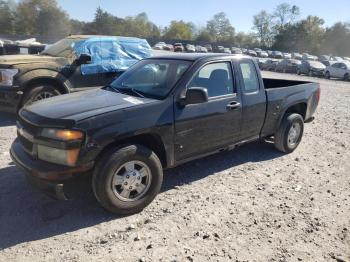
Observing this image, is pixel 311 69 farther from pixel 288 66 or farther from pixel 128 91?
pixel 128 91

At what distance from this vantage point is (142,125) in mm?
3859

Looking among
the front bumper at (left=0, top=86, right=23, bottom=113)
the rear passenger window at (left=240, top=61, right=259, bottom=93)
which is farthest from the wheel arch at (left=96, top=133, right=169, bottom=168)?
the front bumper at (left=0, top=86, right=23, bottom=113)

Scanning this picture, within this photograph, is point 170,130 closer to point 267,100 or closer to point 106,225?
point 106,225

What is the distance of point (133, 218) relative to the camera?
3.88m

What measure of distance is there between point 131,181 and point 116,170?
0.26 meters

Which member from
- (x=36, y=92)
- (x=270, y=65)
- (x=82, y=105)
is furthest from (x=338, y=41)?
(x=82, y=105)

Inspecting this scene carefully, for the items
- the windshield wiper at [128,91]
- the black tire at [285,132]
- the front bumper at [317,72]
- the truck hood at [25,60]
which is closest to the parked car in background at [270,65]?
the front bumper at [317,72]

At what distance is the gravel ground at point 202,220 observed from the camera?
3295 mm

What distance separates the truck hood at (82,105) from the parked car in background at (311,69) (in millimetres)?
29532

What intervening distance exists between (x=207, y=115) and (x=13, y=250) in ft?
8.77

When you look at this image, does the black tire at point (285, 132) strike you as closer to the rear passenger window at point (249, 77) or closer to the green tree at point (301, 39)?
the rear passenger window at point (249, 77)

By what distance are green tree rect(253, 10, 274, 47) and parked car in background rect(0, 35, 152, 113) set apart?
109 metres

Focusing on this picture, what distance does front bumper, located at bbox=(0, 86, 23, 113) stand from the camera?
6961 mm

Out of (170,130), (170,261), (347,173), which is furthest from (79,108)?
(347,173)
